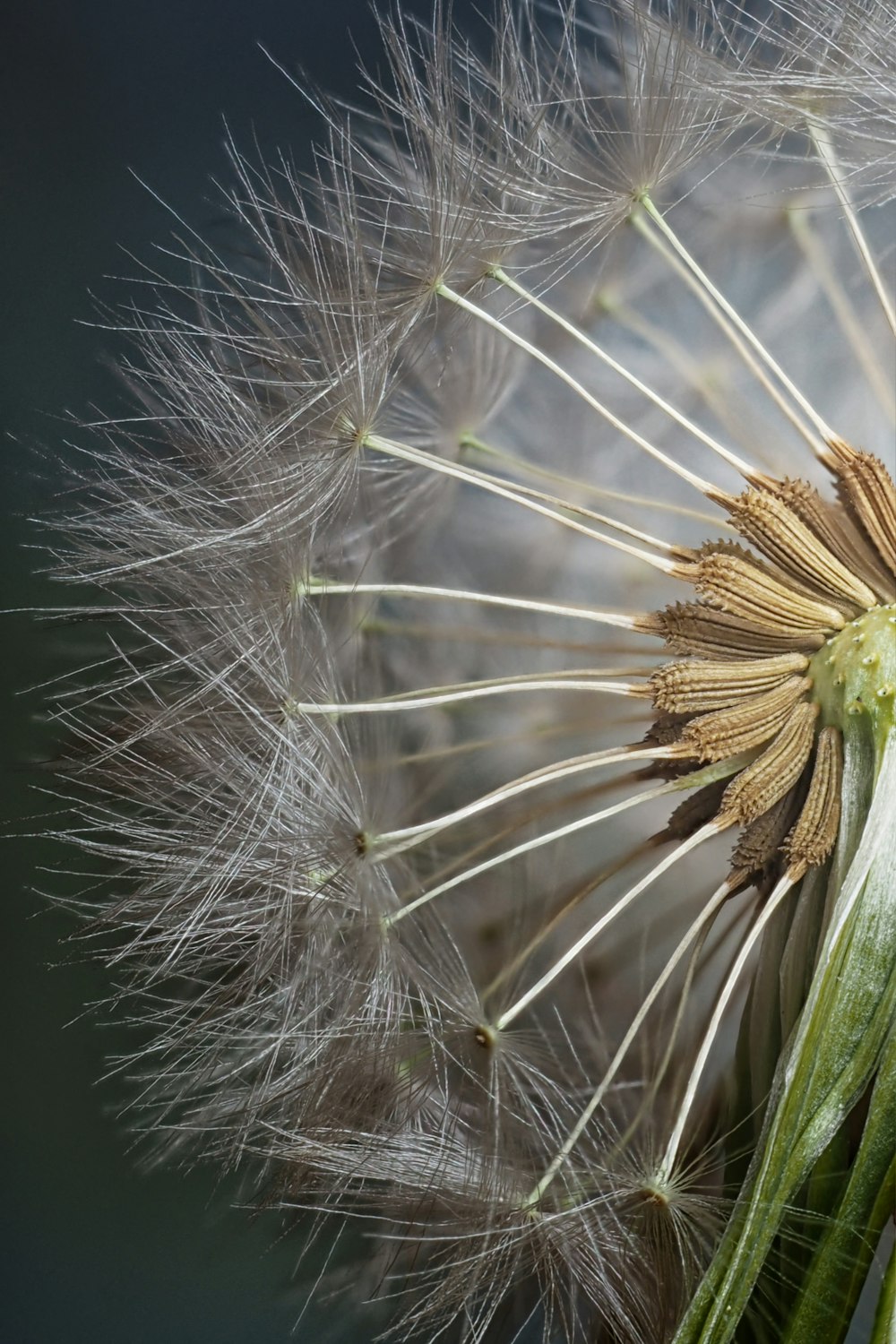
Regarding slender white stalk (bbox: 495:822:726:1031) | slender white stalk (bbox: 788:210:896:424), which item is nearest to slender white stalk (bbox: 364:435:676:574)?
slender white stalk (bbox: 495:822:726:1031)

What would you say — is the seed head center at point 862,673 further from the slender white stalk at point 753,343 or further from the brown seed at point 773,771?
the slender white stalk at point 753,343

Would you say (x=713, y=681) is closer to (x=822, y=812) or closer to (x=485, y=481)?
(x=822, y=812)

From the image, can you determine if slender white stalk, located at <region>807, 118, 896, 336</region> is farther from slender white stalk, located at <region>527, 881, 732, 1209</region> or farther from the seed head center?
slender white stalk, located at <region>527, 881, 732, 1209</region>

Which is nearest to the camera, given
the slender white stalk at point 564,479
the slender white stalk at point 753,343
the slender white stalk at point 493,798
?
the slender white stalk at point 493,798

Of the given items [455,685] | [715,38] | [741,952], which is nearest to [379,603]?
[455,685]

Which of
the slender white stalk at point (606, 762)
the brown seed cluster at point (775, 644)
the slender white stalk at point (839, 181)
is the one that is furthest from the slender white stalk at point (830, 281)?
the slender white stalk at point (606, 762)
